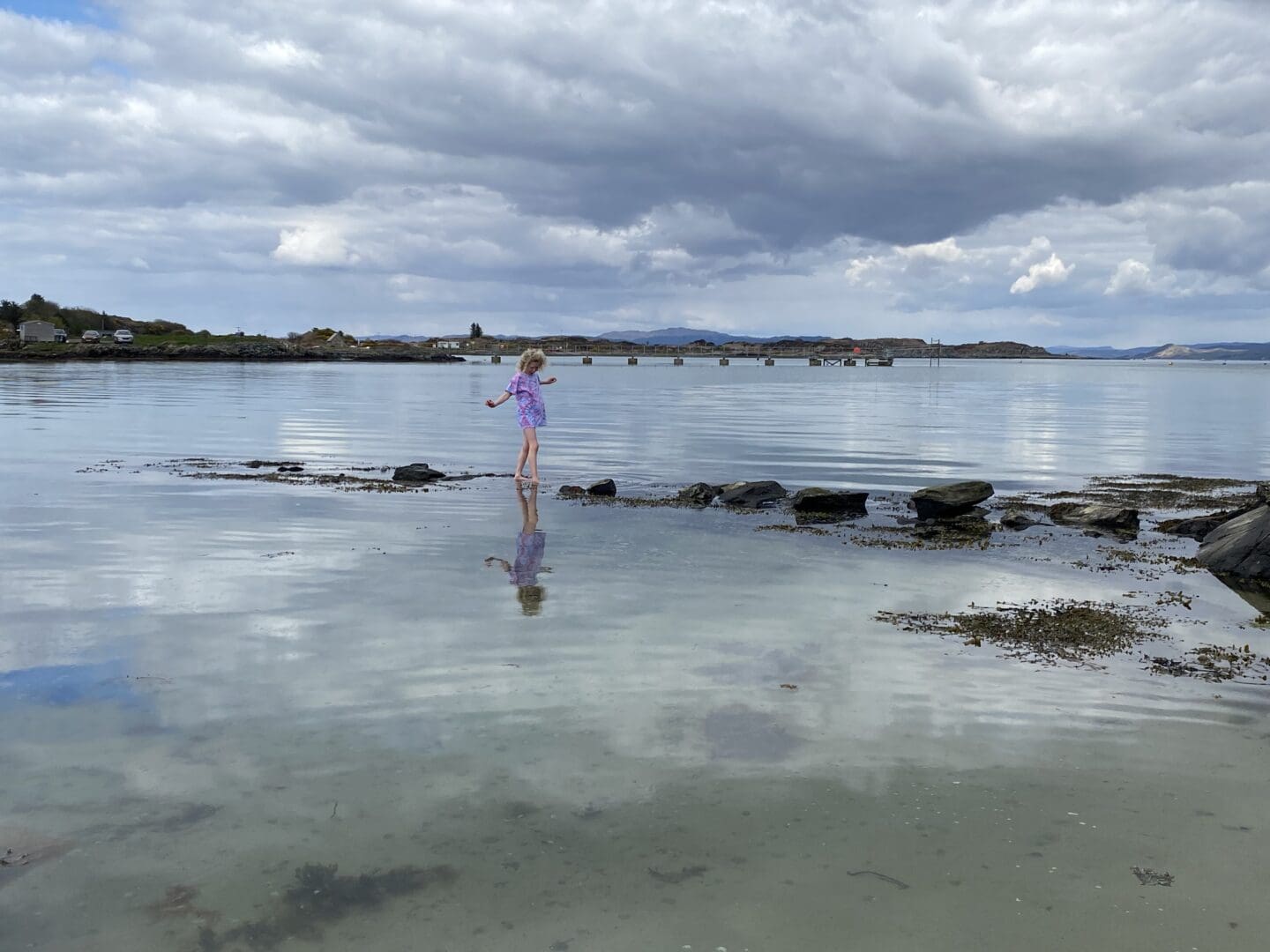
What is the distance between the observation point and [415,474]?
2103 centimetres

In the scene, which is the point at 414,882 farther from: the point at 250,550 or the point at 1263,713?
the point at 250,550

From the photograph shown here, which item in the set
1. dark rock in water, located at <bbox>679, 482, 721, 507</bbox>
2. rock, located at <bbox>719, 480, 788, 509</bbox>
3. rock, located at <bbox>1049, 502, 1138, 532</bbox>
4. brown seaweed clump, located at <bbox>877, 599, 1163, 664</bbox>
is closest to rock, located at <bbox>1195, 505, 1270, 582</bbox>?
rock, located at <bbox>1049, 502, 1138, 532</bbox>

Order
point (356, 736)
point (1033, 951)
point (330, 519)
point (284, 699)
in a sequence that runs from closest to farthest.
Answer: point (1033, 951) < point (356, 736) < point (284, 699) < point (330, 519)

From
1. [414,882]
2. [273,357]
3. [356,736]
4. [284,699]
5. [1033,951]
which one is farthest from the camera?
[273,357]

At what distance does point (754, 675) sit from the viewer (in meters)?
8.35

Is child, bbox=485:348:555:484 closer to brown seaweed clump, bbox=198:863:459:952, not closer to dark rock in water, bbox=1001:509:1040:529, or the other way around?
dark rock in water, bbox=1001:509:1040:529


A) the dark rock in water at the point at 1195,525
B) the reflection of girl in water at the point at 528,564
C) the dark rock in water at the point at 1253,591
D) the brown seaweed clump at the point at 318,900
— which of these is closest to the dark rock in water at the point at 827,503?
the reflection of girl in water at the point at 528,564

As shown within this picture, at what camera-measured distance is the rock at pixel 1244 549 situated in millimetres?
13031

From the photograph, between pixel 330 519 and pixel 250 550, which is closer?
pixel 250 550

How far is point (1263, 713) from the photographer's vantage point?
25.6 ft

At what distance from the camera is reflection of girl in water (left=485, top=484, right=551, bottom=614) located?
1079 centimetres

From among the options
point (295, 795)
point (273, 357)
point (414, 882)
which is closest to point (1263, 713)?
point (414, 882)

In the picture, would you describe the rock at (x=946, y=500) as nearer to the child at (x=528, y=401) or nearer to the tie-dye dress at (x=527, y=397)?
the child at (x=528, y=401)

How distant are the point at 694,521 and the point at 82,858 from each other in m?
11.8
